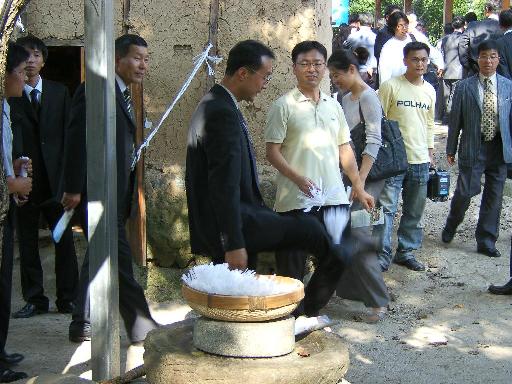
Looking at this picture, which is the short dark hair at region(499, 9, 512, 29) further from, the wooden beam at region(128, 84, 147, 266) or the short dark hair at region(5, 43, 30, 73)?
the short dark hair at region(5, 43, 30, 73)

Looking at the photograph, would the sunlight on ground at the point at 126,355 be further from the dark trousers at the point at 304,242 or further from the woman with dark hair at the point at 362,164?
the woman with dark hair at the point at 362,164

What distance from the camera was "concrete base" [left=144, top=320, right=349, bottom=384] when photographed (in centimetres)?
343

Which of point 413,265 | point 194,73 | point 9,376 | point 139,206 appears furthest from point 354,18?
point 9,376

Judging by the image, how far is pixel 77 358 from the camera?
18.4ft

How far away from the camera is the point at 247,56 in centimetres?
491

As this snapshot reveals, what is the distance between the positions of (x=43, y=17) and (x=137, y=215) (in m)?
1.80

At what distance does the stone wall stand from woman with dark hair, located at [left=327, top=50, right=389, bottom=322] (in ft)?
1.73

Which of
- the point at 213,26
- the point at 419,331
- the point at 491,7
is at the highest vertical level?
the point at 491,7

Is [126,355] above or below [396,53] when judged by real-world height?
below

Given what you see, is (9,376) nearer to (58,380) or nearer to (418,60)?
(58,380)

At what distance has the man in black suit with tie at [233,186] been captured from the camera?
15.2ft

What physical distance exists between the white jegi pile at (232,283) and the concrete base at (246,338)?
0.12 metres

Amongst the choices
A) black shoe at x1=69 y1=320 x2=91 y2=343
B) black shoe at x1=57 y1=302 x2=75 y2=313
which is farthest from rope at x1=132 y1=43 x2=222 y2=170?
black shoe at x1=69 y1=320 x2=91 y2=343

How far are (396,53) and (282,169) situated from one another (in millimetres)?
4442
